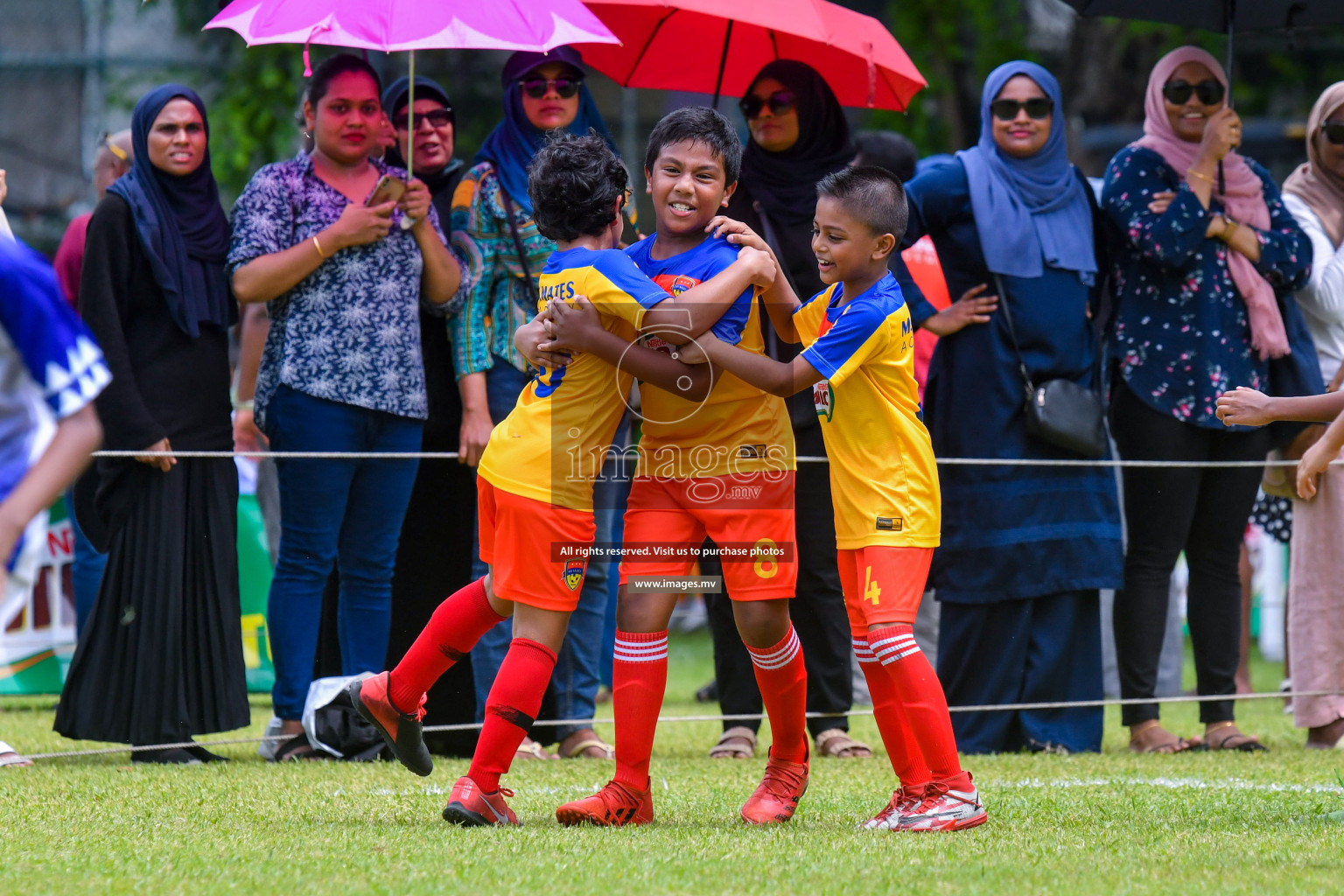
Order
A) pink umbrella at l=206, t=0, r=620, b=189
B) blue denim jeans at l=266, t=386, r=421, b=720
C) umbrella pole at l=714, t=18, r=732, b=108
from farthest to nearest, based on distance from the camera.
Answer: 1. umbrella pole at l=714, t=18, r=732, b=108
2. blue denim jeans at l=266, t=386, r=421, b=720
3. pink umbrella at l=206, t=0, r=620, b=189

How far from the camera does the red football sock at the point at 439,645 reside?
4.10 meters

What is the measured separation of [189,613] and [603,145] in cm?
231

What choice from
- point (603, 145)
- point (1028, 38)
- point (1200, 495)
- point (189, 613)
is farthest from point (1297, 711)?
point (1028, 38)

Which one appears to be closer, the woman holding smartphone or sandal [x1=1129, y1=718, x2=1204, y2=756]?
the woman holding smartphone

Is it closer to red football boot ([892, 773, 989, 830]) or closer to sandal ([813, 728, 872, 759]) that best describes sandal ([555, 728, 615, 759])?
sandal ([813, 728, 872, 759])

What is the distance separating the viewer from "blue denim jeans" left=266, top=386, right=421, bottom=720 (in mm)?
5383

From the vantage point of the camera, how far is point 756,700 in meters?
5.85

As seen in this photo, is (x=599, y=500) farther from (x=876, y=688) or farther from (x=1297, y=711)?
(x=1297, y=711)

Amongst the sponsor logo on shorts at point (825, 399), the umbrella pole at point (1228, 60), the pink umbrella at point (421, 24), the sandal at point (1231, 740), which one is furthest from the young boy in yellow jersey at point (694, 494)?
the umbrella pole at point (1228, 60)

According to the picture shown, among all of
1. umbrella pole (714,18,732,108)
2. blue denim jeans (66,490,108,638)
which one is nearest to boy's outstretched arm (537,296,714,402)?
umbrella pole (714,18,732,108)

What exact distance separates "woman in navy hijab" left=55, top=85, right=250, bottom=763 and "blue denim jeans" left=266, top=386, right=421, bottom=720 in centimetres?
18

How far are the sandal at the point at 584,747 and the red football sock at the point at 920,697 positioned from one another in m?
1.87

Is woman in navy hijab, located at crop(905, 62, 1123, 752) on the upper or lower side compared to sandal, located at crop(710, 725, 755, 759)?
upper

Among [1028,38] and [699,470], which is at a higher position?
[1028,38]
